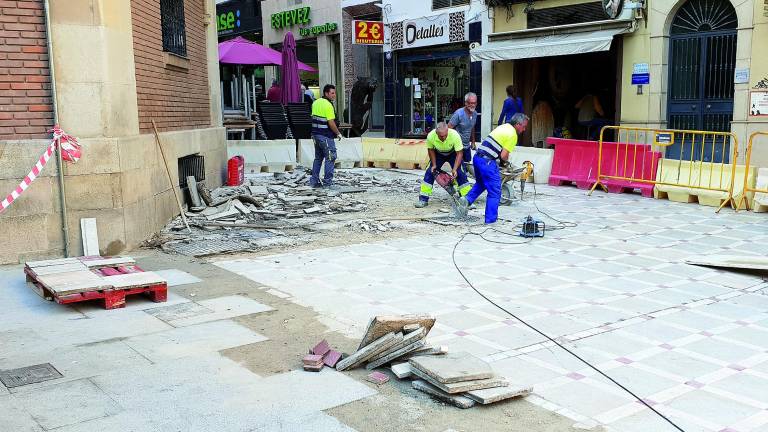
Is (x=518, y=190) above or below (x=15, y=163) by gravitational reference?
below

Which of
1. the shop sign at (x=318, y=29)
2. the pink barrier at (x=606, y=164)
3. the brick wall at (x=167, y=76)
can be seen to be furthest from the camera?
the shop sign at (x=318, y=29)

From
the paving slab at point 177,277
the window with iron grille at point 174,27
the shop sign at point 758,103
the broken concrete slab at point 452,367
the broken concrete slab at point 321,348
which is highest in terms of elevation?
the window with iron grille at point 174,27

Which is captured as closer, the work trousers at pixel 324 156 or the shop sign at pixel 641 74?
the work trousers at pixel 324 156

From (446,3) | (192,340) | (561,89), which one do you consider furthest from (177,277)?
(446,3)

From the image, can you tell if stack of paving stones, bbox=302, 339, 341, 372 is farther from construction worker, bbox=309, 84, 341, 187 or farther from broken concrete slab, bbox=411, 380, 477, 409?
construction worker, bbox=309, 84, 341, 187

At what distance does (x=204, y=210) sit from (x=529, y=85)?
11766mm

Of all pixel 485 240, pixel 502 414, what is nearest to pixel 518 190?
pixel 485 240

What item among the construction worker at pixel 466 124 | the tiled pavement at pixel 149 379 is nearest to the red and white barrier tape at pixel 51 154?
Result: the tiled pavement at pixel 149 379

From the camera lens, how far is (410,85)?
973 inches

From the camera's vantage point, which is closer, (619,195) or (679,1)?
(619,195)

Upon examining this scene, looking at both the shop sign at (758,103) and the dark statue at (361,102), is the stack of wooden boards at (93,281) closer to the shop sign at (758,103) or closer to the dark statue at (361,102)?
the shop sign at (758,103)

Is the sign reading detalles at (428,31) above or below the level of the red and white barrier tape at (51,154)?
above

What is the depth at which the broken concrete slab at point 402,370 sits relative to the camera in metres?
4.62

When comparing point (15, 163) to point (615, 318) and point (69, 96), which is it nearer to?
point (69, 96)
